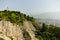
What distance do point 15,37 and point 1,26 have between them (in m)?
1.06

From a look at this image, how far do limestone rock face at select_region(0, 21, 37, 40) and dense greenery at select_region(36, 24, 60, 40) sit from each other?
921 mm

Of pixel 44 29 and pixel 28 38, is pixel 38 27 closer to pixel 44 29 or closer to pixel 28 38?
pixel 44 29

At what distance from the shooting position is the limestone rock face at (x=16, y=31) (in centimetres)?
1262

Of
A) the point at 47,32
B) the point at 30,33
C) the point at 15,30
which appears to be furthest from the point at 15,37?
the point at 47,32

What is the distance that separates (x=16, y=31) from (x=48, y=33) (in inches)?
157

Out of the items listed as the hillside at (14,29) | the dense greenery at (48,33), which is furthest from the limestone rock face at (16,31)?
the dense greenery at (48,33)

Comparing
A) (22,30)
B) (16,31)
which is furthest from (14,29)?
(22,30)

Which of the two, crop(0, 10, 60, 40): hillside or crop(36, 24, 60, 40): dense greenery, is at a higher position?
crop(0, 10, 60, 40): hillside

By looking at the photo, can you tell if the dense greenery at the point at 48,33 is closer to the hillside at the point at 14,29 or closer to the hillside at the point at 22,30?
the hillside at the point at 22,30

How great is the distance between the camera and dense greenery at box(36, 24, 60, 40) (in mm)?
15945

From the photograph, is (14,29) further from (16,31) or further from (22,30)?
(22,30)

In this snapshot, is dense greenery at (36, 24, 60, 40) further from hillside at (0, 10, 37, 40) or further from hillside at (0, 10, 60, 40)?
hillside at (0, 10, 37, 40)

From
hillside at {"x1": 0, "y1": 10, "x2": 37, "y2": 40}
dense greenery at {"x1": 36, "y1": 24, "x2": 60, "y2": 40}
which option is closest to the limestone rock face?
hillside at {"x1": 0, "y1": 10, "x2": 37, "y2": 40}

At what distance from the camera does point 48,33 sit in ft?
55.2
